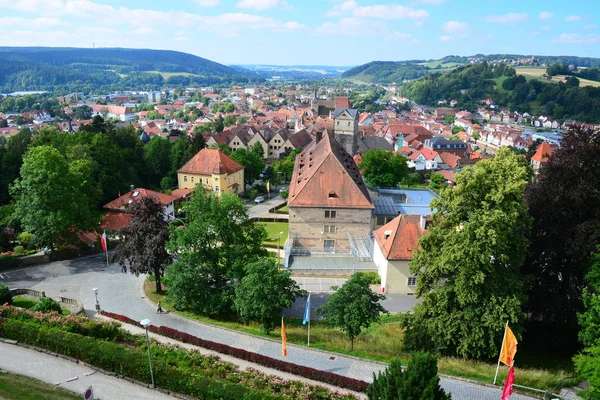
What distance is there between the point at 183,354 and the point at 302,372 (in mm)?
5727

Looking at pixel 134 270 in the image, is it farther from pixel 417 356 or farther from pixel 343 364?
pixel 417 356

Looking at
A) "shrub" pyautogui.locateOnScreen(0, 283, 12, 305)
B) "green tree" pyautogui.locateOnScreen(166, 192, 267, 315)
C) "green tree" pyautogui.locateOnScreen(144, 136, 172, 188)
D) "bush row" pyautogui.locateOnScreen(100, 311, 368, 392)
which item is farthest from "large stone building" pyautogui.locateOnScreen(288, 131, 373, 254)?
"green tree" pyautogui.locateOnScreen(144, 136, 172, 188)

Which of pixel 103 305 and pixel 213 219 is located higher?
pixel 213 219

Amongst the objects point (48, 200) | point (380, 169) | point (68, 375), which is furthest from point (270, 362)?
point (380, 169)

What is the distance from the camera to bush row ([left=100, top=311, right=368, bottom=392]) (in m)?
19.7

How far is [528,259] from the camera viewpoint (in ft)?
89.5

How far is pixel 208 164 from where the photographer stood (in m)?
62.3

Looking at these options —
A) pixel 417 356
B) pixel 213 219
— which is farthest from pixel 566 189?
pixel 213 219

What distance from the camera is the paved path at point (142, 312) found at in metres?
21.4

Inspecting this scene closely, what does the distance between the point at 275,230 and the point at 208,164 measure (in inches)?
681

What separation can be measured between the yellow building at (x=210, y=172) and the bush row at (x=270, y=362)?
3722 centimetres

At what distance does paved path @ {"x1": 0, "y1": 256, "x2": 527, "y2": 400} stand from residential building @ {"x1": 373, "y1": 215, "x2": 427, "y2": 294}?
12443 mm

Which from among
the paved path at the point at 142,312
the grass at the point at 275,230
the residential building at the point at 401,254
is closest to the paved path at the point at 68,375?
the paved path at the point at 142,312

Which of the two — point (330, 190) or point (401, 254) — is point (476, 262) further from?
point (330, 190)
